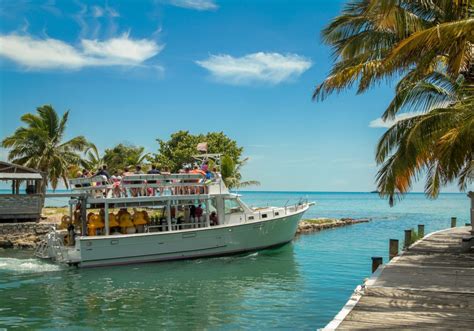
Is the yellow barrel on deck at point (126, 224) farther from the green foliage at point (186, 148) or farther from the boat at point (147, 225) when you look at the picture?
the green foliage at point (186, 148)

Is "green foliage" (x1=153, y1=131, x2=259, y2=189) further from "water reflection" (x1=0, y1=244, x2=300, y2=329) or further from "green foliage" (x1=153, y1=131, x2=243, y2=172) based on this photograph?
"water reflection" (x1=0, y1=244, x2=300, y2=329)

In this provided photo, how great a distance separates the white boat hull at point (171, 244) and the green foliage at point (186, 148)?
19356 mm

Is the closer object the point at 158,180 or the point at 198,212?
the point at 158,180

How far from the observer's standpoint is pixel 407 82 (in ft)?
50.1

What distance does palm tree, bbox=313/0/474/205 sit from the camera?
40.7 ft

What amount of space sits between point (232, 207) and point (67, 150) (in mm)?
22830

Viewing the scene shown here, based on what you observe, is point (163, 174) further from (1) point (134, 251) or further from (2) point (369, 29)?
(2) point (369, 29)

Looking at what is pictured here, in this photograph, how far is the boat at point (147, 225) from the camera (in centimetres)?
2000

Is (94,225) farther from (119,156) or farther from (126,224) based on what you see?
(119,156)

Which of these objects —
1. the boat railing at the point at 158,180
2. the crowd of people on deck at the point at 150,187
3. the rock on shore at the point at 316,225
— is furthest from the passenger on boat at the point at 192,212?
the rock on shore at the point at 316,225

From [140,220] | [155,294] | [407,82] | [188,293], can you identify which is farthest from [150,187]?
[407,82]

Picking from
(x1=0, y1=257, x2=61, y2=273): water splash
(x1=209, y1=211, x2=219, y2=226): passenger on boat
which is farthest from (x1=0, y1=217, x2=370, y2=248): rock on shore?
(x1=209, y1=211, x2=219, y2=226): passenger on boat

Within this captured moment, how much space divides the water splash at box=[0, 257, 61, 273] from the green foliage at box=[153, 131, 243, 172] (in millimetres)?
22980

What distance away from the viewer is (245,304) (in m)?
13.4
